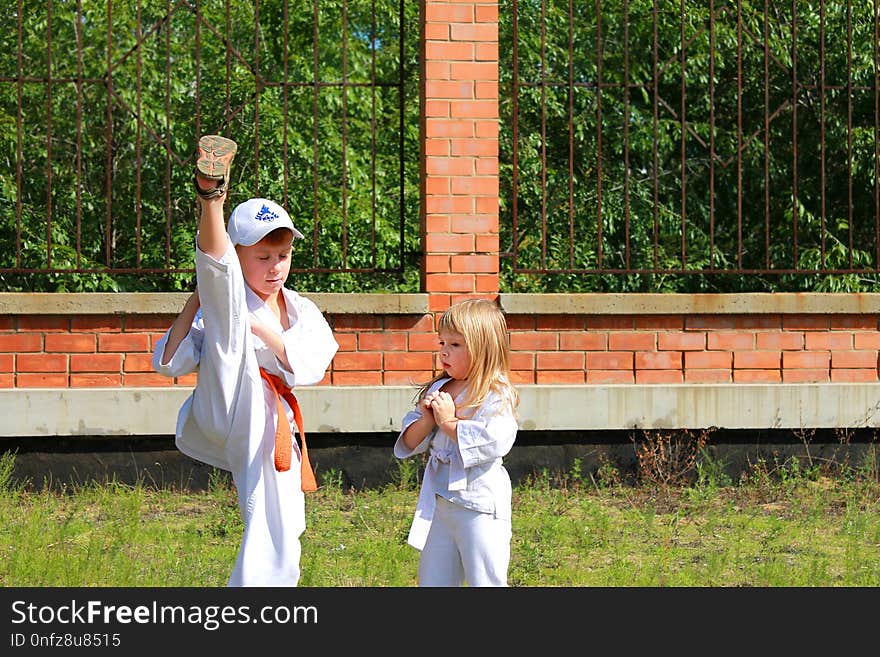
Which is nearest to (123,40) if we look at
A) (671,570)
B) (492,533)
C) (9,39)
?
(9,39)

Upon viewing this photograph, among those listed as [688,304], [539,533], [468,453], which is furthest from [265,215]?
[688,304]

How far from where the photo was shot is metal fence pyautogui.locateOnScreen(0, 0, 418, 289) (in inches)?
385

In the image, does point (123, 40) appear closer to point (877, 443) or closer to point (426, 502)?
point (877, 443)

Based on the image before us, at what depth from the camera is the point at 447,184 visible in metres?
6.68

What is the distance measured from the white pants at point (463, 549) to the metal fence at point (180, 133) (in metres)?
5.45

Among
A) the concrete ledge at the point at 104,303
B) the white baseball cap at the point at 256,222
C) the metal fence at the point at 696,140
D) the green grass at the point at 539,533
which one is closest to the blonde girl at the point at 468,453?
the white baseball cap at the point at 256,222

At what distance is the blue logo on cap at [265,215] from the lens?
363 centimetres

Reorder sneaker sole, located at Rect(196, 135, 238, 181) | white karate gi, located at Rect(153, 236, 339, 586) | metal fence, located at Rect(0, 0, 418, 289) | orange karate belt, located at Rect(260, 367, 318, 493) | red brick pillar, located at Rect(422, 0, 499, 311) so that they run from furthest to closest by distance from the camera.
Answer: metal fence, located at Rect(0, 0, 418, 289)
red brick pillar, located at Rect(422, 0, 499, 311)
orange karate belt, located at Rect(260, 367, 318, 493)
white karate gi, located at Rect(153, 236, 339, 586)
sneaker sole, located at Rect(196, 135, 238, 181)

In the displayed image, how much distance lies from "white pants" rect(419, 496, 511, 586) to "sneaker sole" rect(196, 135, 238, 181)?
119cm

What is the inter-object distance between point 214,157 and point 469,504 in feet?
4.12

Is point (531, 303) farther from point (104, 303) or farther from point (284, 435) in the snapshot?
point (284, 435)

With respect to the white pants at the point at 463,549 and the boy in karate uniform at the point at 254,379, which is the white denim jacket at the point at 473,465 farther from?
the boy in karate uniform at the point at 254,379

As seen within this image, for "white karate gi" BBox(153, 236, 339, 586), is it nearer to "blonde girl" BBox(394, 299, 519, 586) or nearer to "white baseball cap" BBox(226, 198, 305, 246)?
"white baseball cap" BBox(226, 198, 305, 246)

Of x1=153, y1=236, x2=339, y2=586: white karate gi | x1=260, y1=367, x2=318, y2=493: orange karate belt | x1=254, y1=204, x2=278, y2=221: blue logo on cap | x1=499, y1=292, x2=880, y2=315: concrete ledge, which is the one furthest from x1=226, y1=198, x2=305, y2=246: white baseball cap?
x1=499, y1=292, x2=880, y2=315: concrete ledge
